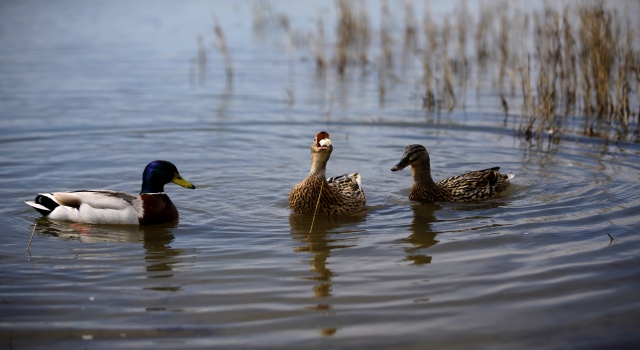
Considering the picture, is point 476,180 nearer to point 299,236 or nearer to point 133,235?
point 299,236

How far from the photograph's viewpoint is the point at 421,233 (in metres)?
7.43

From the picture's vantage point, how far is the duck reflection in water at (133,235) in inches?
260

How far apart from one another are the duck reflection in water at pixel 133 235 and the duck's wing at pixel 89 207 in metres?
0.08

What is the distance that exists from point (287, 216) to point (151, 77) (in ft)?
33.2

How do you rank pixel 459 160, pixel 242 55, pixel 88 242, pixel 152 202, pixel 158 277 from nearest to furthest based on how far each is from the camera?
pixel 158 277, pixel 88 242, pixel 152 202, pixel 459 160, pixel 242 55

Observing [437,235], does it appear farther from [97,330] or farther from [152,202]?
[97,330]

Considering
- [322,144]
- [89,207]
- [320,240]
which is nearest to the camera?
[320,240]

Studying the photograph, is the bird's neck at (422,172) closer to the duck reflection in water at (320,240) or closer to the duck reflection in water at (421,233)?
the duck reflection in water at (421,233)

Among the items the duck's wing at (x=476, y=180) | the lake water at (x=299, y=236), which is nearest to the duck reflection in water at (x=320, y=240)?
the lake water at (x=299, y=236)

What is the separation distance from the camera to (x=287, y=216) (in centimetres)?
830

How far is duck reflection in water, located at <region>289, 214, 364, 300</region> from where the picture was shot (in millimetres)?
5950

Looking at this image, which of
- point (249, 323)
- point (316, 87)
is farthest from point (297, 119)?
point (249, 323)

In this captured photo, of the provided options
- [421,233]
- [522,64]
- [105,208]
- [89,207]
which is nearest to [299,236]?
[421,233]

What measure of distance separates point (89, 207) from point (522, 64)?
10.4m
